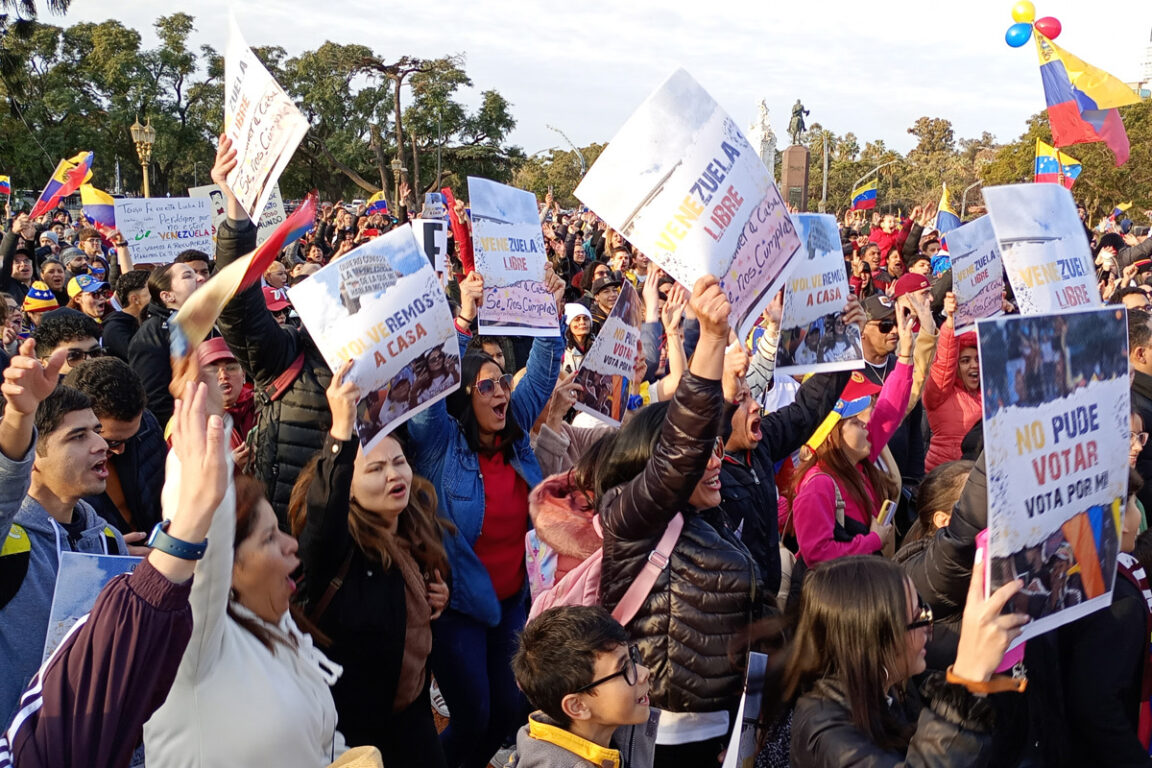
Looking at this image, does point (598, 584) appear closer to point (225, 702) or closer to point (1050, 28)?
point (225, 702)

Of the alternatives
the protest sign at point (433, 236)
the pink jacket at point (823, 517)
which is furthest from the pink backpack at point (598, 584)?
the protest sign at point (433, 236)

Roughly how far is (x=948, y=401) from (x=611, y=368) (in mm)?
1886

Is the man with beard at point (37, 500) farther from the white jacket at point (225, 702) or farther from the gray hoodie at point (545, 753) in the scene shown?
the gray hoodie at point (545, 753)

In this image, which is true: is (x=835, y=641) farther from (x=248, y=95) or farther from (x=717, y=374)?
(x=248, y=95)

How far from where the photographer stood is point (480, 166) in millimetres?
47719

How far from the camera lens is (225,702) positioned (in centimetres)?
221

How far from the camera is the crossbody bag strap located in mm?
3014

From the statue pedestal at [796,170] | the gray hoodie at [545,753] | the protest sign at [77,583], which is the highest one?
the statue pedestal at [796,170]

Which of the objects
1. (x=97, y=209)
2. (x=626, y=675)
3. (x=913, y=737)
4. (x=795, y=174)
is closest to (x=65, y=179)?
(x=97, y=209)

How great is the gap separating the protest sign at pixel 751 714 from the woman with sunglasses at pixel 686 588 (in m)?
0.39

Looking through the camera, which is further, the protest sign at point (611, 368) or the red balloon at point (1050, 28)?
the red balloon at point (1050, 28)

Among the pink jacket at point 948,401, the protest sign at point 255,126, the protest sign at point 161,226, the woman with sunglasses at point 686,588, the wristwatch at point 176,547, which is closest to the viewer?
the wristwatch at point 176,547

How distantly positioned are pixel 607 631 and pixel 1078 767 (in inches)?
56.2

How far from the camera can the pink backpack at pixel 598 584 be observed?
3.02 meters
